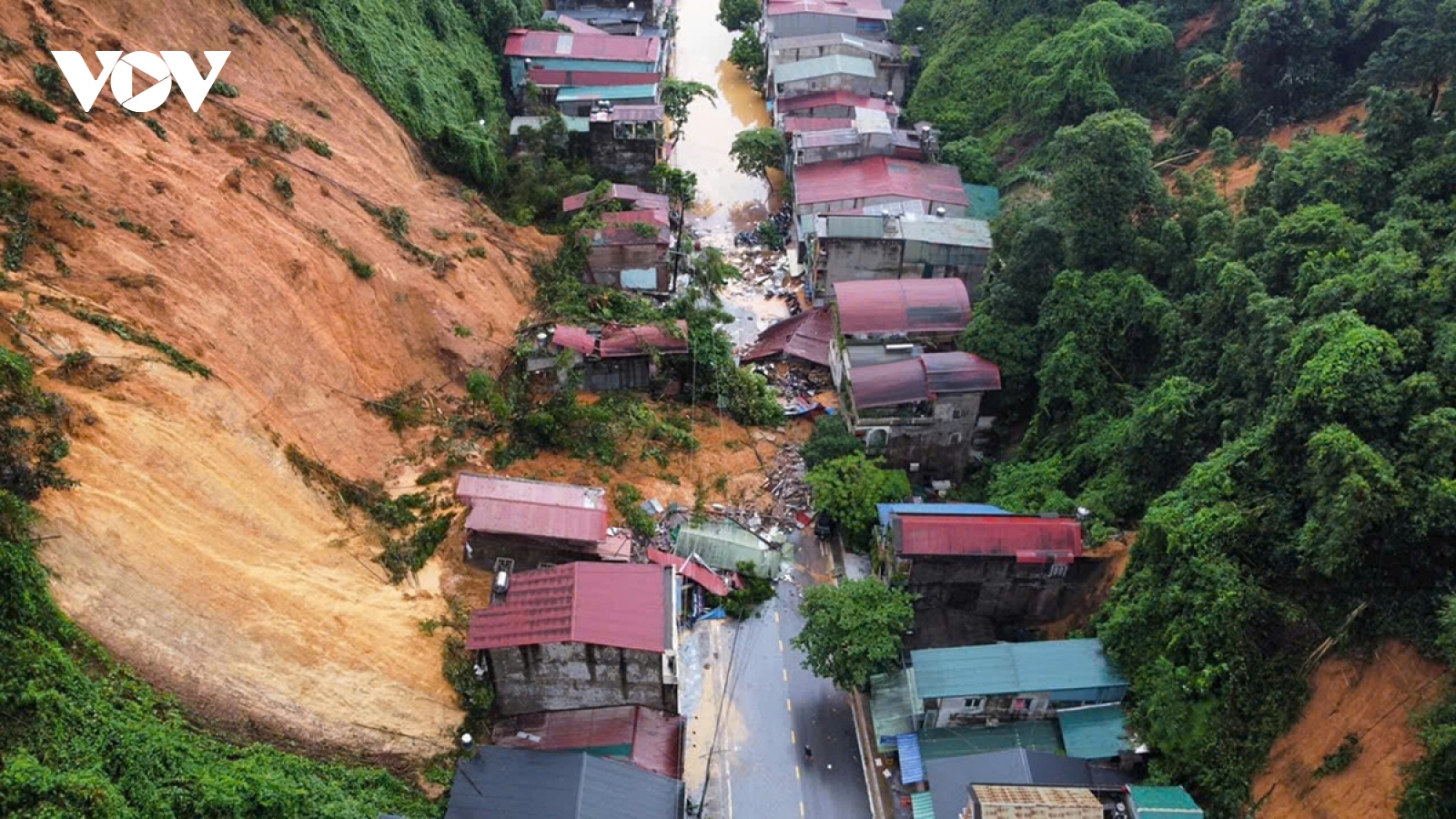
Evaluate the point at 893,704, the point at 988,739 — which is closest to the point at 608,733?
the point at 893,704

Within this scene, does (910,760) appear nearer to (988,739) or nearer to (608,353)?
(988,739)

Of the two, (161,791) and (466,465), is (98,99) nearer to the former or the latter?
(466,465)

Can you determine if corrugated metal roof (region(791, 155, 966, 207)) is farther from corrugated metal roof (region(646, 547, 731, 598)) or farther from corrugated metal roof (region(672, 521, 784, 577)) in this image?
corrugated metal roof (region(646, 547, 731, 598))

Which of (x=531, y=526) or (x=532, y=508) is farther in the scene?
(x=532, y=508)

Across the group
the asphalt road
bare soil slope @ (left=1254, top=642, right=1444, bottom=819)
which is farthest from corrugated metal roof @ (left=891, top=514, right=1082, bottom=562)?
bare soil slope @ (left=1254, top=642, right=1444, bottom=819)

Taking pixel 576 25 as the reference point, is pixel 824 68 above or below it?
below

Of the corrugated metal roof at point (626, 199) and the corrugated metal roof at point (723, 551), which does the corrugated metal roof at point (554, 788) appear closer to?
the corrugated metal roof at point (723, 551)

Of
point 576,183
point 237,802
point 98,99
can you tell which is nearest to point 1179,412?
point 237,802
